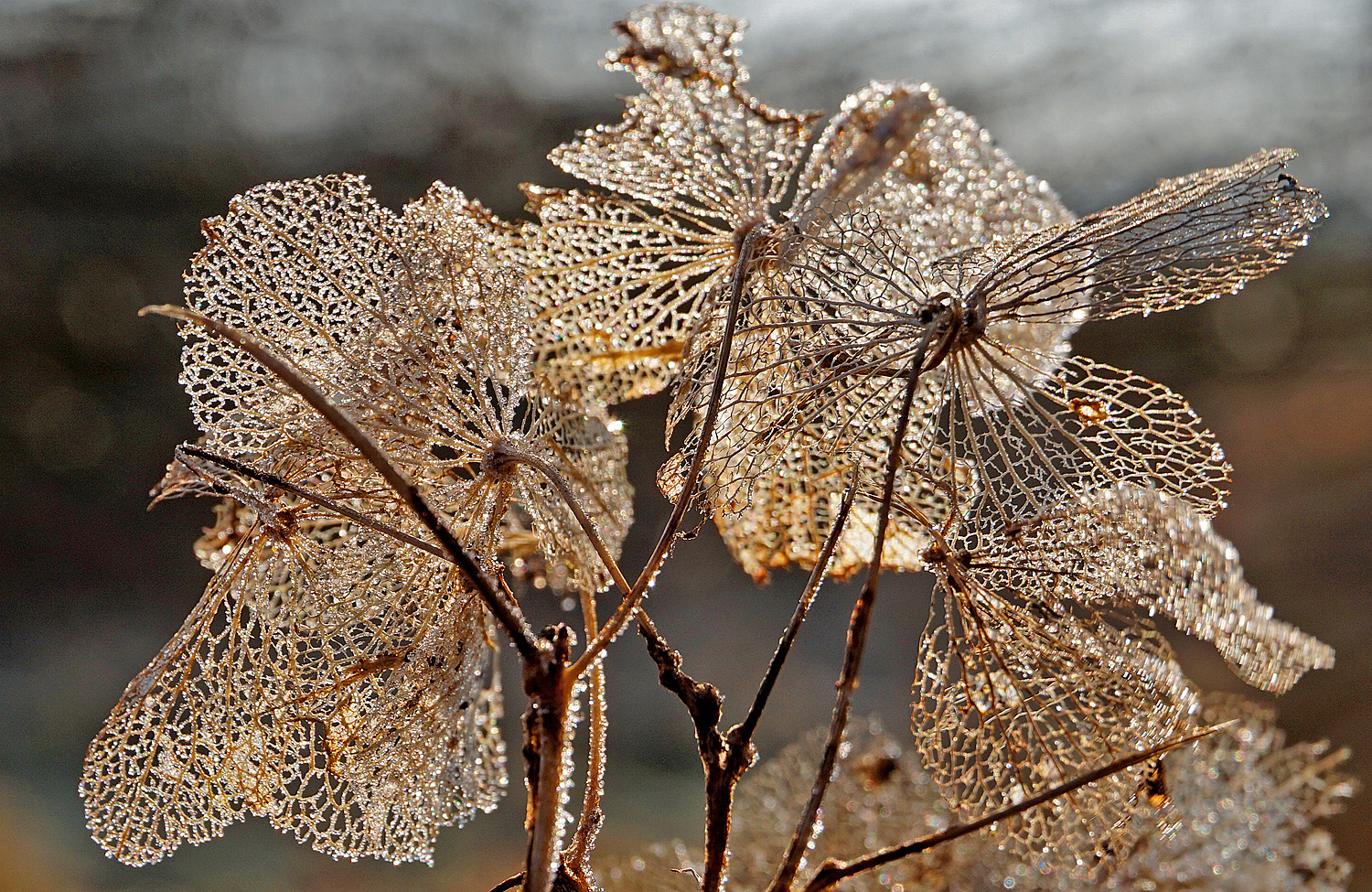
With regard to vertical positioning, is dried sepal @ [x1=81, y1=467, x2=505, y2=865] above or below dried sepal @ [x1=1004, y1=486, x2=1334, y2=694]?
below

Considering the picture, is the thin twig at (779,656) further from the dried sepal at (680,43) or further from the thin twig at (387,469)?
the dried sepal at (680,43)

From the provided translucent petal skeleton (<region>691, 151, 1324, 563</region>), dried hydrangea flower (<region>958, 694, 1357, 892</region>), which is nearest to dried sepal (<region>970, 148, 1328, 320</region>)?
translucent petal skeleton (<region>691, 151, 1324, 563</region>)

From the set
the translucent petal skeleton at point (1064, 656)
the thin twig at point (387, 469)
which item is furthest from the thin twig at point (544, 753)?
the translucent petal skeleton at point (1064, 656)

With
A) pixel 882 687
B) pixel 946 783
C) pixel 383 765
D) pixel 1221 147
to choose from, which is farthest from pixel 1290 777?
pixel 1221 147

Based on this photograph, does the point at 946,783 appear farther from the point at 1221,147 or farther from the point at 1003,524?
the point at 1221,147

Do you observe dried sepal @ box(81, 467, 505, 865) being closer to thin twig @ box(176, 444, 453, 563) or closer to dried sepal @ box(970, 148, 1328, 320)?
thin twig @ box(176, 444, 453, 563)

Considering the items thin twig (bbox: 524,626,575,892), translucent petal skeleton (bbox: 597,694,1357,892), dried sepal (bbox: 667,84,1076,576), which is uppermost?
dried sepal (bbox: 667,84,1076,576)
